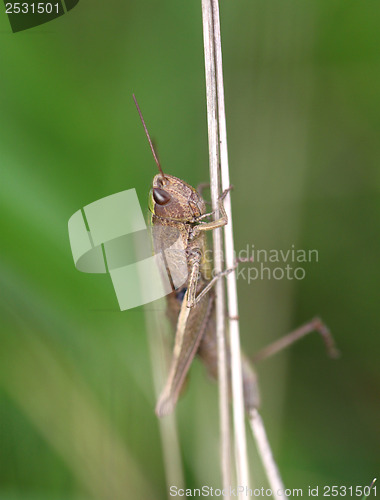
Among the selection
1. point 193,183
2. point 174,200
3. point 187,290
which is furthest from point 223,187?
point 193,183

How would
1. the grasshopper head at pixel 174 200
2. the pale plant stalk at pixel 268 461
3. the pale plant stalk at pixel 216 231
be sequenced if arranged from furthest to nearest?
1. the grasshopper head at pixel 174 200
2. the pale plant stalk at pixel 268 461
3. the pale plant stalk at pixel 216 231

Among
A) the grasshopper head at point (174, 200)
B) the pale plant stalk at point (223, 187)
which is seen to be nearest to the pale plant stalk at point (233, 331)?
the pale plant stalk at point (223, 187)

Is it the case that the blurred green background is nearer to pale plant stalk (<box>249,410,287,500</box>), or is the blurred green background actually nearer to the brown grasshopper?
the brown grasshopper

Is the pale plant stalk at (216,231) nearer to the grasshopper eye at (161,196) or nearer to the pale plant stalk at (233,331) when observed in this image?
the pale plant stalk at (233,331)

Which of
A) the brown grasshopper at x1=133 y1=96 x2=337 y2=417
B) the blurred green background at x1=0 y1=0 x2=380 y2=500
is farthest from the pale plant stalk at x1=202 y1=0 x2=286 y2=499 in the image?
the blurred green background at x1=0 y1=0 x2=380 y2=500

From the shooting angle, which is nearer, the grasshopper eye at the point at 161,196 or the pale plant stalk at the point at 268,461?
the pale plant stalk at the point at 268,461

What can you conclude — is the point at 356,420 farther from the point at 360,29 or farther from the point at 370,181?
the point at 360,29

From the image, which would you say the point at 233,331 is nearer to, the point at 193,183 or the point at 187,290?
the point at 187,290
